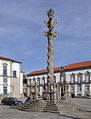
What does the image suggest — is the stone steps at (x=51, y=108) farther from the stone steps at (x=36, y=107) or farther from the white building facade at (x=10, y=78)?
the white building facade at (x=10, y=78)

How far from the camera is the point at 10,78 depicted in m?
48.6

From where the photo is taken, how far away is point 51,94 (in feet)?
72.6

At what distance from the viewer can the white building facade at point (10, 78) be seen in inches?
1848

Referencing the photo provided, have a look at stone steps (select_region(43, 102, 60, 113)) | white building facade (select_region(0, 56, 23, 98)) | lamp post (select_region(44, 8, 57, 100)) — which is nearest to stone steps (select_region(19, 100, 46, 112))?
stone steps (select_region(43, 102, 60, 113))

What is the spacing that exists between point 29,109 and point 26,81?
64434 mm

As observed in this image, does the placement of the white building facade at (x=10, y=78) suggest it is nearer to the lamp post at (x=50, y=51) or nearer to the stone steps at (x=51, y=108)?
the lamp post at (x=50, y=51)

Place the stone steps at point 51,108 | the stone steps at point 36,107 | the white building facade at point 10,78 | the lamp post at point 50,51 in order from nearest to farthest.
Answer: the stone steps at point 51,108 < the stone steps at point 36,107 < the lamp post at point 50,51 < the white building facade at point 10,78

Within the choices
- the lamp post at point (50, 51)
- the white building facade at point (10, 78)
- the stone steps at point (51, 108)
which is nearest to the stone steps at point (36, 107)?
the stone steps at point (51, 108)

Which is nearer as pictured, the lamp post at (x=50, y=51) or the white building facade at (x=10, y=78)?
the lamp post at (x=50, y=51)

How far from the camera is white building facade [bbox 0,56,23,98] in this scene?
46.9 metres

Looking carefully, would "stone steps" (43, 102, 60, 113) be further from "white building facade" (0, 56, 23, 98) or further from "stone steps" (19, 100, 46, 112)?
"white building facade" (0, 56, 23, 98)

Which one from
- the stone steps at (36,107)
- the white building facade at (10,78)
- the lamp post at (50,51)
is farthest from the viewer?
the white building facade at (10,78)

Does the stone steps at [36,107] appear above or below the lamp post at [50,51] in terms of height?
below

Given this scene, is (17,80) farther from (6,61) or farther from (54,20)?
(54,20)
